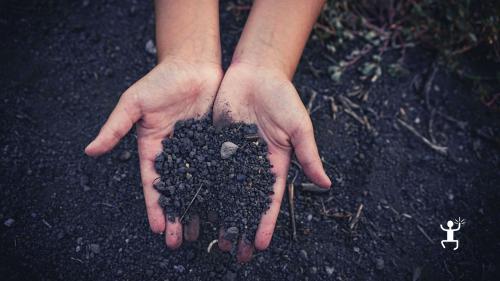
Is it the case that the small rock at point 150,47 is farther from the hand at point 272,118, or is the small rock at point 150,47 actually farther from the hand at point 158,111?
the hand at point 272,118

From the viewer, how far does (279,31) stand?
2.44m

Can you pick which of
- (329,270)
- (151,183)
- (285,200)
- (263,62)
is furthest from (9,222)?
(329,270)

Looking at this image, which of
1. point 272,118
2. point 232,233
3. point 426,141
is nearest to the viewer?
point 232,233

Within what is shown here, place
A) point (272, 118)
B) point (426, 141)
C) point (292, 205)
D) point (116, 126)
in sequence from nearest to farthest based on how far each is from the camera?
point (116, 126)
point (272, 118)
point (292, 205)
point (426, 141)

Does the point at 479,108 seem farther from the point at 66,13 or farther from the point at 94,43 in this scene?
the point at 66,13

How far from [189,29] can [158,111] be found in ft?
2.17

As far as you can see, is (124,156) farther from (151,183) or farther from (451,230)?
(451,230)

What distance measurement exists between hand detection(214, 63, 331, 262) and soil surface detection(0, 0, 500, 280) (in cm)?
37

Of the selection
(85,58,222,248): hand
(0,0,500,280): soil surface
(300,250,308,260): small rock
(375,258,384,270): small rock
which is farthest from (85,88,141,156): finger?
(375,258,384,270): small rock

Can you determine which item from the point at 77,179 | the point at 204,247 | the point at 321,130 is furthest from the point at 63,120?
the point at 321,130

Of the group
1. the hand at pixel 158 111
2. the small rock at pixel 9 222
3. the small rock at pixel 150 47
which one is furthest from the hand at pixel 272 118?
the small rock at pixel 9 222

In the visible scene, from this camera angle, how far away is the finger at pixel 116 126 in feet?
6.10

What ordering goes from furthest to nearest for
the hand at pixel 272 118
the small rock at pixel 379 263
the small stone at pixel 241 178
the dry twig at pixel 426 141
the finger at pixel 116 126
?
the dry twig at pixel 426 141 → the small rock at pixel 379 263 → the small stone at pixel 241 178 → the hand at pixel 272 118 → the finger at pixel 116 126

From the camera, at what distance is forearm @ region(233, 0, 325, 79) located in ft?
7.81
